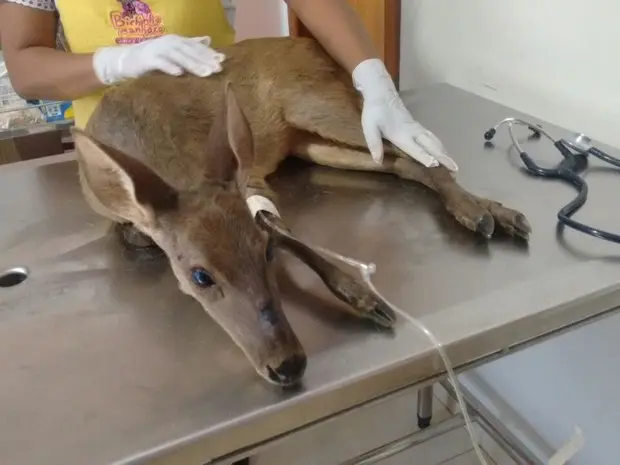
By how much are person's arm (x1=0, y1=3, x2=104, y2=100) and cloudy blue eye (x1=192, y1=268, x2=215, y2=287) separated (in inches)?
24.3

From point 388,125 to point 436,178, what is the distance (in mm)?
135

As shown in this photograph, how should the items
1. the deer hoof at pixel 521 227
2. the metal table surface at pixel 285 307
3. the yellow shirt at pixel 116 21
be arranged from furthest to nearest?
the yellow shirt at pixel 116 21 < the deer hoof at pixel 521 227 < the metal table surface at pixel 285 307

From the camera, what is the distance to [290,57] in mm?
1317

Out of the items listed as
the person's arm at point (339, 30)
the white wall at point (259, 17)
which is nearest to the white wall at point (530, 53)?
the person's arm at point (339, 30)

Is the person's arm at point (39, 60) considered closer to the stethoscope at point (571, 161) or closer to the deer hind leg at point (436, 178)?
the deer hind leg at point (436, 178)

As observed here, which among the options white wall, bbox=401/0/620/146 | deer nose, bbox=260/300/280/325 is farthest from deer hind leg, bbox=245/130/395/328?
white wall, bbox=401/0/620/146

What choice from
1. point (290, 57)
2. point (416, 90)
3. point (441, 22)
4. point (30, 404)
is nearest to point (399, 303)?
point (30, 404)

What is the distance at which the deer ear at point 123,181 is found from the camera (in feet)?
2.61

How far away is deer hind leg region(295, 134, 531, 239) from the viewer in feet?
3.31

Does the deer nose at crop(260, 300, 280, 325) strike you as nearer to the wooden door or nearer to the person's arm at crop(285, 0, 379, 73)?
the person's arm at crop(285, 0, 379, 73)

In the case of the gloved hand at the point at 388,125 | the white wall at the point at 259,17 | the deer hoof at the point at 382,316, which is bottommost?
the white wall at the point at 259,17

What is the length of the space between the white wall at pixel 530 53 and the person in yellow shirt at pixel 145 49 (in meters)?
0.31

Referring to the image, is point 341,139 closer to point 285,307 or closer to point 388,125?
point 388,125

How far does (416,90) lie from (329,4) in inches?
13.0
